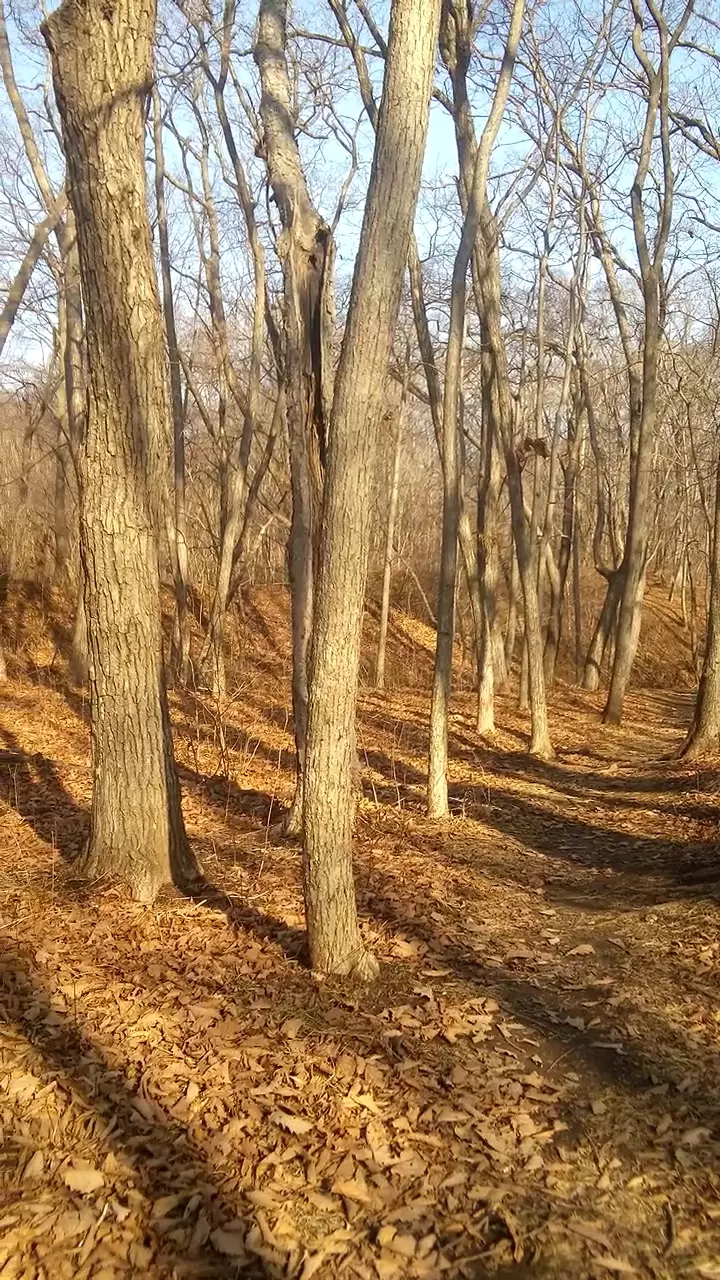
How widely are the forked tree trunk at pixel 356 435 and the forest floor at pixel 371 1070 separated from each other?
846 mm

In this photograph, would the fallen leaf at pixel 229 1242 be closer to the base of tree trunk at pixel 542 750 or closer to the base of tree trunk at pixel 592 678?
the base of tree trunk at pixel 542 750

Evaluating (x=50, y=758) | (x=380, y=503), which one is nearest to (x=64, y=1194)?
(x=50, y=758)

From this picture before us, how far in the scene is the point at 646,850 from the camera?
7352 mm

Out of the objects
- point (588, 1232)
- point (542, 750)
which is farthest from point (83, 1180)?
point (542, 750)

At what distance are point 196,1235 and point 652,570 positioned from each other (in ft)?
106

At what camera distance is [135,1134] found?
3.38m

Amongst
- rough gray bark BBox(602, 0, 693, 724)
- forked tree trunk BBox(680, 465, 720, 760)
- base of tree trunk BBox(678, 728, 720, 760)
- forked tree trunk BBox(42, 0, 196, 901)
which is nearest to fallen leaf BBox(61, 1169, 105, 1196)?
forked tree trunk BBox(42, 0, 196, 901)

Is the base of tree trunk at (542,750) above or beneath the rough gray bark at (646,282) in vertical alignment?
beneath

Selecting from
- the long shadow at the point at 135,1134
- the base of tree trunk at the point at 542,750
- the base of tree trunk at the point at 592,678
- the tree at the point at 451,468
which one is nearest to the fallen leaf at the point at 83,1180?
the long shadow at the point at 135,1134

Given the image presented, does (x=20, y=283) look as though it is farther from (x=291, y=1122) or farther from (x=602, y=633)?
(x=602, y=633)

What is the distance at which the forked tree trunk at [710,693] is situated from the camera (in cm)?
1005

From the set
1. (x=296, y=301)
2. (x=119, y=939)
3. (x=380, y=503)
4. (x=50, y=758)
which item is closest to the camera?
(x=119, y=939)

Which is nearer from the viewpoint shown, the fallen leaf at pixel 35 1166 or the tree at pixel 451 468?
the fallen leaf at pixel 35 1166

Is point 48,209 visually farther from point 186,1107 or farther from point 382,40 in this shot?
point 186,1107
